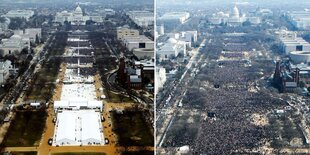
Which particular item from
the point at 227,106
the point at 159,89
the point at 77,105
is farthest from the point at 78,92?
the point at 227,106

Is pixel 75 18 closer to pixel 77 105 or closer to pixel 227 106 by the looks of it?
pixel 77 105

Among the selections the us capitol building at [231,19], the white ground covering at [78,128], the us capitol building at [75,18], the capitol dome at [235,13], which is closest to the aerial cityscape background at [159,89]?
the white ground covering at [78,128]

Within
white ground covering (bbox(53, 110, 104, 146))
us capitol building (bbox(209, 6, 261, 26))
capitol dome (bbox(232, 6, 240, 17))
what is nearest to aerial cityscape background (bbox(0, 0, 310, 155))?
white ground covering (bbox(53, 110, 104, 146))

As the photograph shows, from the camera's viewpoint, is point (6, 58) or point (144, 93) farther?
point (6, 58)

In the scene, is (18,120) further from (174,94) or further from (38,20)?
(38,20)

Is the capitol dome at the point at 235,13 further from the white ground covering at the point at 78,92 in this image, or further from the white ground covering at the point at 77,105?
the white ground covering at the point at 77,105

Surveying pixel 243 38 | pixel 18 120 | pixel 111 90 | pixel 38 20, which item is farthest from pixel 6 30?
pixel 18 120

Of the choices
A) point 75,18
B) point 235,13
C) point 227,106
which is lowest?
point 227,106
